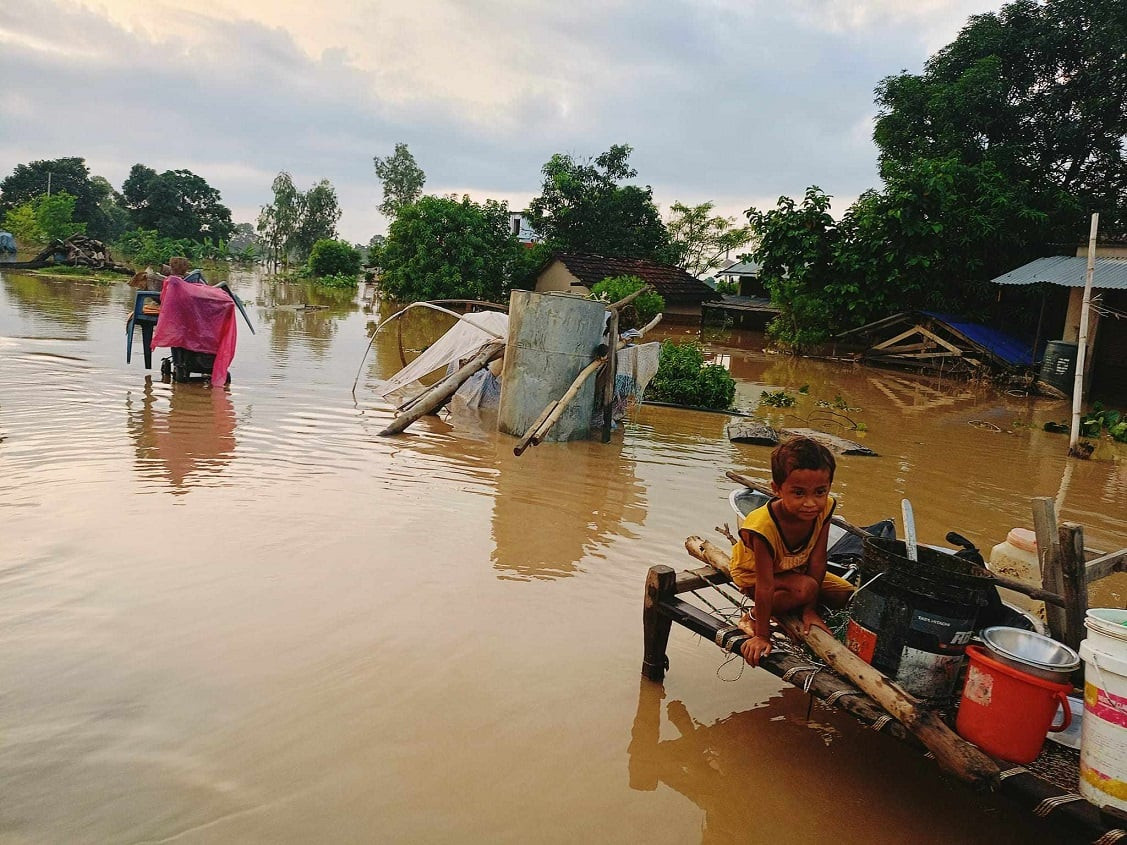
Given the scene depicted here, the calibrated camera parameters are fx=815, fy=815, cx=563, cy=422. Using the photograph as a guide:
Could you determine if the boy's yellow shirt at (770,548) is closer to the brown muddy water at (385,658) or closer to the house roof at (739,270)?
the brown muddy water at (385,658)

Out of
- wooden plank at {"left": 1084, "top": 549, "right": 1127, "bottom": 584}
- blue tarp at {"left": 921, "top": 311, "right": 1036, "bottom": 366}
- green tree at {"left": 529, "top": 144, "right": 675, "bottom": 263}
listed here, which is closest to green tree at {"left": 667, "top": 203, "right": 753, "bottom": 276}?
green tree at {"left": 529, "top": 144, "right": 675, "bottom": 263}

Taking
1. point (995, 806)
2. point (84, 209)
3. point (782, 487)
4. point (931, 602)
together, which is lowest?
point (995, 806)

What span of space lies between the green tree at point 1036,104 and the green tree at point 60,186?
155ft

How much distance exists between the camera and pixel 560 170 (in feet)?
123

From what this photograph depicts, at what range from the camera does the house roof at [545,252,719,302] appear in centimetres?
3098

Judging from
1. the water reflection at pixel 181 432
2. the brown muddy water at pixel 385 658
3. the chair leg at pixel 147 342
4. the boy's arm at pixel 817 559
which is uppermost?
the chair leg at pixel 147 342

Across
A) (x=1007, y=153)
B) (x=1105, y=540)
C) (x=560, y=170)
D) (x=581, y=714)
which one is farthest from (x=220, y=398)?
(x=560, y=170)

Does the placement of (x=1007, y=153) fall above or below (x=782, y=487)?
above

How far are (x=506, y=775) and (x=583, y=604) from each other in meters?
1.73

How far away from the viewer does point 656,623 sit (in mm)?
3736

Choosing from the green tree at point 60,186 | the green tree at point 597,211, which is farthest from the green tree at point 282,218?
the green tree at point 597,211

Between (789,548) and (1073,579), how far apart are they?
1.03 metres

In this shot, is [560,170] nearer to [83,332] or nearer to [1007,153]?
[1007,153]

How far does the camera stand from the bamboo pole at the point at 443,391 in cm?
870
